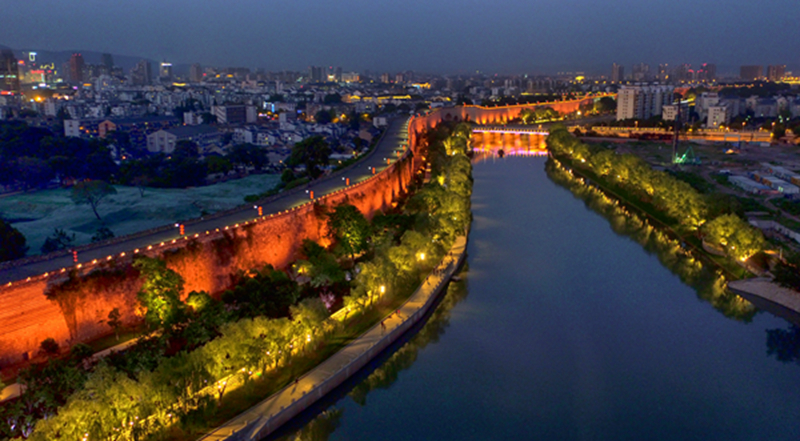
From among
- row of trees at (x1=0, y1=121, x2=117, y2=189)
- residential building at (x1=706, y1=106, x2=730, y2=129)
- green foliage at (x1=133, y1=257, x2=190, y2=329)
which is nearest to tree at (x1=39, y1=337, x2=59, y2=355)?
green foliage at (x1=133, y1=257, x2=190, y2=329)

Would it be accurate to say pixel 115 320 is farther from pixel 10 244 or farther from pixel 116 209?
pixel 116 209

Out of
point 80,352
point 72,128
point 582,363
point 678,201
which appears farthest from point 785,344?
point 72,128

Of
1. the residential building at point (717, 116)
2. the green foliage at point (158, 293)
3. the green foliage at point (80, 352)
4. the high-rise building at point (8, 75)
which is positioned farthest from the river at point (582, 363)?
the high-rise building at point (8, 75)

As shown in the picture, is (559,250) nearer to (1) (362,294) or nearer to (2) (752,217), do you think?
(2) (752,217)

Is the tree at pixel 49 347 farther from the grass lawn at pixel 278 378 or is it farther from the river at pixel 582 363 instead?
the river at pixel 582 363

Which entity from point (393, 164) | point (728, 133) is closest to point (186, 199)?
point (393, 164)
